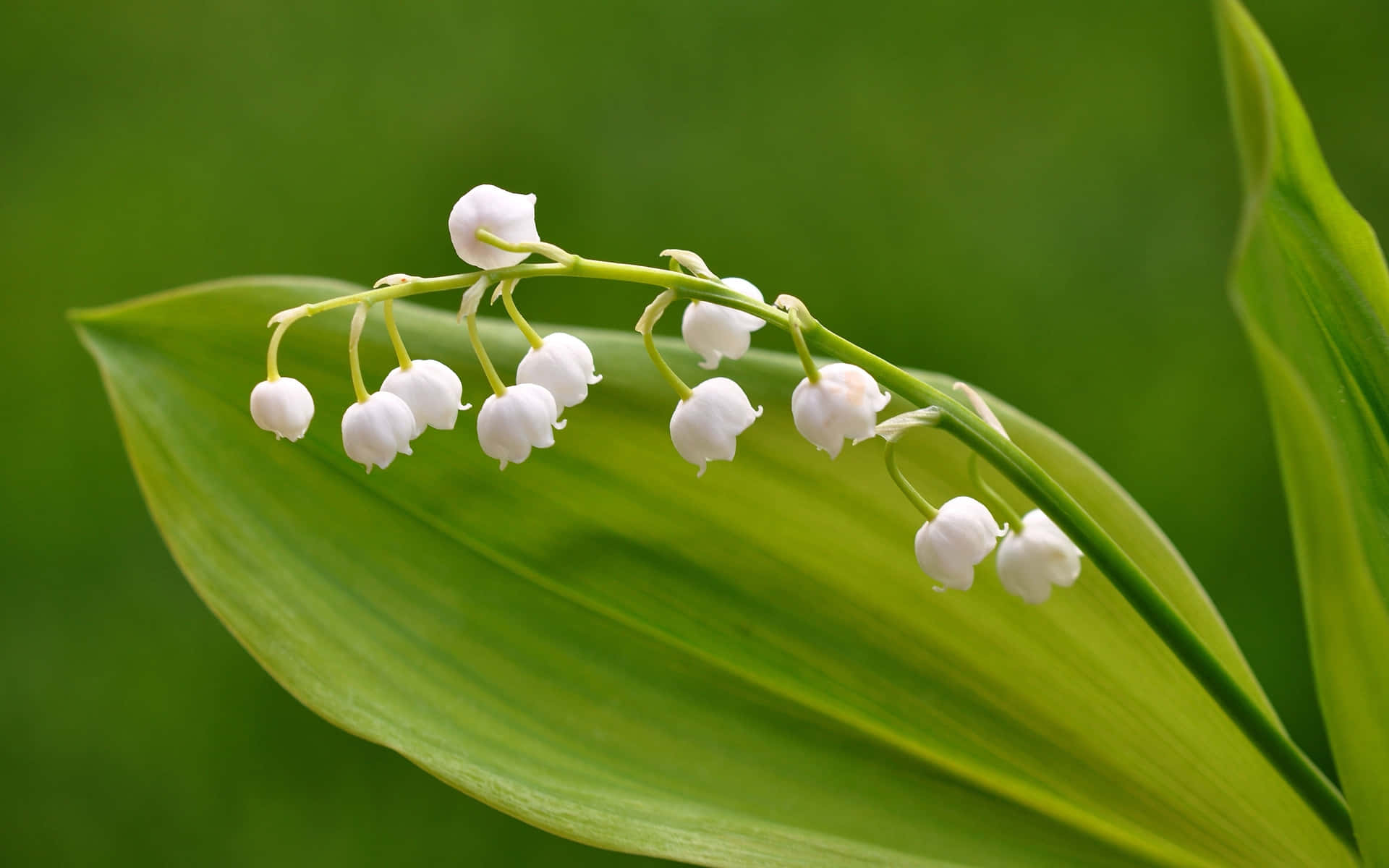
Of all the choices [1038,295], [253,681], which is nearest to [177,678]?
[253,681]

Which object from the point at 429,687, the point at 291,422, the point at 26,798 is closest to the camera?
the point at 291,422

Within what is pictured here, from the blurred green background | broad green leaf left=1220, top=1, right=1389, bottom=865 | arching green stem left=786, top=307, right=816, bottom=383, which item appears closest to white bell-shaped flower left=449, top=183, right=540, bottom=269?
arching green stem left=786, top=307, right=816, bottom=383

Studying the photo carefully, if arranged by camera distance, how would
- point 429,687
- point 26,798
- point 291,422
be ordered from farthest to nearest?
1. point 26,798
2. point 429,687
3. point 291,422

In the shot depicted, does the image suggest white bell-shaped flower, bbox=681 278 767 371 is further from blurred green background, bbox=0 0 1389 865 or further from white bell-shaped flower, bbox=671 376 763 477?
blurred green background, bbox=0 0 1389 865

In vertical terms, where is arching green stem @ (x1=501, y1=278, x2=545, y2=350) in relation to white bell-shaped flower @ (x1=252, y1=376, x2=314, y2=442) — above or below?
above

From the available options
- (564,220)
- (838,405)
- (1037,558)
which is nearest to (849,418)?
(838,405)

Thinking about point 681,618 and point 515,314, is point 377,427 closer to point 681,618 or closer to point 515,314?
point 515,314

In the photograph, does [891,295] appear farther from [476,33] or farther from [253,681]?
[253,681]
